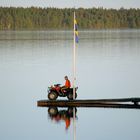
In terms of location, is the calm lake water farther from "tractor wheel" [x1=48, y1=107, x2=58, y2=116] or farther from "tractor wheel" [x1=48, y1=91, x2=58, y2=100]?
"tractor wheel" [x1=48, y1=91, x2=58, y2=100]

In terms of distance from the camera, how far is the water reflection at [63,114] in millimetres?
34344

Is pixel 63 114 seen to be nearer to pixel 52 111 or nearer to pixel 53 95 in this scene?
pixel 52 111

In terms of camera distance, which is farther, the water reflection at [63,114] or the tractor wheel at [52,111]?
the tractor wheel at [52,111]

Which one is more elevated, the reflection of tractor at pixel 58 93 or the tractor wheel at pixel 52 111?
the reflection of tractor at pixel 58 93

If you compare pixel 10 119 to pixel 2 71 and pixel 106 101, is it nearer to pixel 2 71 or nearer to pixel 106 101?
pixel 106 101

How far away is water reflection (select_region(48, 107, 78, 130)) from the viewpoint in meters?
34.3

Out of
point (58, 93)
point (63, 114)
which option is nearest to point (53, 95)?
point (58, 93)

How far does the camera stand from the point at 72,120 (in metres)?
34.3

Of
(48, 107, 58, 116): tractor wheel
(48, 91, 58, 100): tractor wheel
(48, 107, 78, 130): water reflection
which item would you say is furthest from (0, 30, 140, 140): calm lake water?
(48, 91, 58, 100): tractor wheel

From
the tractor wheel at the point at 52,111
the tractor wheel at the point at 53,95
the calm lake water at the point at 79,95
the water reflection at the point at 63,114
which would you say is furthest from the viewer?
the tractor wheel at the point at 53,95

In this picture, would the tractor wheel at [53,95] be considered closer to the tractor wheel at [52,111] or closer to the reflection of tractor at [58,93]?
the reflection of tractor at [58,93]

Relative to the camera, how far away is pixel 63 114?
1398 inches

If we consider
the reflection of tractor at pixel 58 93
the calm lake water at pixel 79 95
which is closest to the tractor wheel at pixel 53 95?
the reflection of tractor at pixel 58 93

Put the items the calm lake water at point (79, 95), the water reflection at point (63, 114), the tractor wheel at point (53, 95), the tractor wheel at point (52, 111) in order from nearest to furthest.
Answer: the calm lake water at point (79, 95) < the water reflection at point (63, 114) < the tractor wheel at point (52, 111) < the tractor wheel at point (53, 95)
